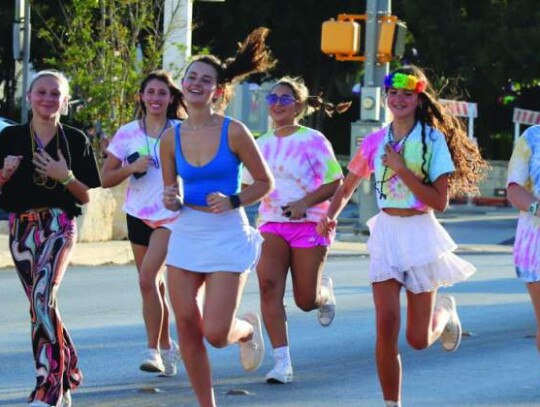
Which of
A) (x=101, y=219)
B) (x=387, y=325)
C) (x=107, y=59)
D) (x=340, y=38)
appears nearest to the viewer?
(x=387, y=325)

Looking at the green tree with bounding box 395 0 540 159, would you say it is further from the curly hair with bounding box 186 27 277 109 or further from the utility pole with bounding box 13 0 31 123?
the curly hair with bounding box 186 27 277 109

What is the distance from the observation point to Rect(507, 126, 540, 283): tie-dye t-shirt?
25.8ft

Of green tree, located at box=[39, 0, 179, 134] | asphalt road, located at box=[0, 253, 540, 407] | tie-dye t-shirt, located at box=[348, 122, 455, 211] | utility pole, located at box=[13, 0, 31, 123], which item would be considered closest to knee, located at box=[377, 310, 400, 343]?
tie-dye t-shirt, located at box=[348, 122, 455, 211]

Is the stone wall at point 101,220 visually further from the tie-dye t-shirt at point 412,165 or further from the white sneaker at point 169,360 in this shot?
the tie-dye t-shirt at point 412,165

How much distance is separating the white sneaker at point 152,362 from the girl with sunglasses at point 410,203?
1.93 m

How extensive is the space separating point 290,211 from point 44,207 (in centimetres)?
199

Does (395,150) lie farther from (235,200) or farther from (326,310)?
(326,310)

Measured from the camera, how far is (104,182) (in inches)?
387

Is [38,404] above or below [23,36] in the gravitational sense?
below

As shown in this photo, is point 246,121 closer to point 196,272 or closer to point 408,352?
point 408,352

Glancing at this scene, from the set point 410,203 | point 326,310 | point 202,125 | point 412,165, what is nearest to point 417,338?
point 410,203

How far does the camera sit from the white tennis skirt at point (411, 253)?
8219 millimetres

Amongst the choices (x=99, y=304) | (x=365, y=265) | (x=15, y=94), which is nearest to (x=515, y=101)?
(x=15, y=94)

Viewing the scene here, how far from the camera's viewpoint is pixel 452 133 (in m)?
8.59
